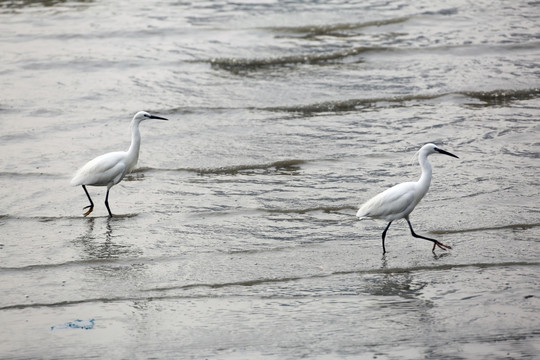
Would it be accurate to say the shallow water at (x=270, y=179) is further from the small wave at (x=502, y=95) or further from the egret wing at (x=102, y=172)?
the egret wing at (x=102, y=172)

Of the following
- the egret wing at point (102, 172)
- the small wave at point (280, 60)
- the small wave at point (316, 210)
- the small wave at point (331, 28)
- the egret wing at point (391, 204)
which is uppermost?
the small wave at point (331, 28)

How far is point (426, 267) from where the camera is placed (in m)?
6.64

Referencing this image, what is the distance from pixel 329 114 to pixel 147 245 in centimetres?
468

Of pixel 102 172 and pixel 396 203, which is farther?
pixel 102 172

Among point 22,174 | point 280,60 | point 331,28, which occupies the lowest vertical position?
point 22,174

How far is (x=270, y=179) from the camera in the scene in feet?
29.6

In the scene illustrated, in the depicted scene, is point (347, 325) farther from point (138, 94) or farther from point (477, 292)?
point (138, 94)

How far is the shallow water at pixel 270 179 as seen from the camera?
5.71m

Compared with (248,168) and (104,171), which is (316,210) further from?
(104,171)

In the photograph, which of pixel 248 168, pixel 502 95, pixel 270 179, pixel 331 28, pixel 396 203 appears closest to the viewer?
pixel 396 203

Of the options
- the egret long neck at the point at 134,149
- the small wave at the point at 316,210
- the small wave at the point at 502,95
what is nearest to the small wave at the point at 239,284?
the small wave at the point at 316,210

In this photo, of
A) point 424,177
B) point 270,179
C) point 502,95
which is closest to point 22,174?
point 270,179

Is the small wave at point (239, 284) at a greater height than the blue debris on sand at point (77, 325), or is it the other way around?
the blue debris on sand at point (77, 325)

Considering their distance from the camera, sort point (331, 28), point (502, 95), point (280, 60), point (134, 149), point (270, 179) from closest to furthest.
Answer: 1. point (134, 149)
2. point (270, 179)
3. point (502, 95)
4. point (280, 60)
5. point (331, 28)
